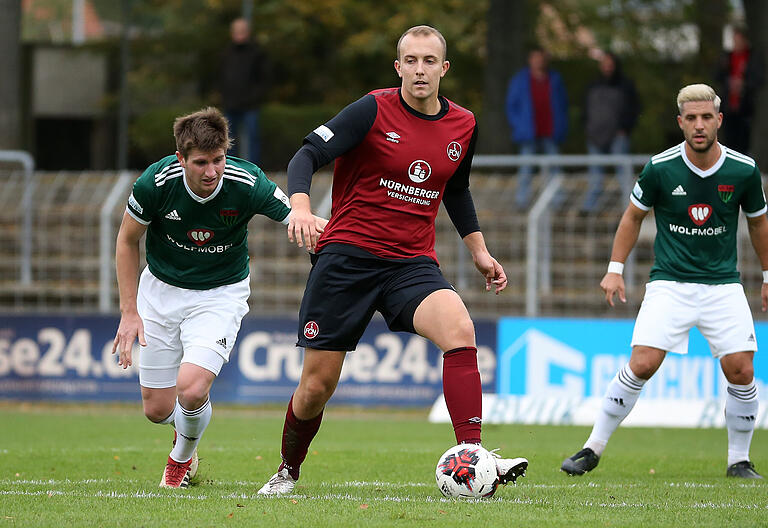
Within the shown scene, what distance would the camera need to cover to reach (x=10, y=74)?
808 inches

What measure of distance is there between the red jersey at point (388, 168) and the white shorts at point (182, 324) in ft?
2.76

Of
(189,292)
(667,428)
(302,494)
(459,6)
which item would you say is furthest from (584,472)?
(459,6)

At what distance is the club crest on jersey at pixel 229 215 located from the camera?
7.29 metres

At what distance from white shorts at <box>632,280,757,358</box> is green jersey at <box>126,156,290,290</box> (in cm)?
268

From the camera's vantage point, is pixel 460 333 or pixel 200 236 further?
pixel 200 236

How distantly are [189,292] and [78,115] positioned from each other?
787 inches

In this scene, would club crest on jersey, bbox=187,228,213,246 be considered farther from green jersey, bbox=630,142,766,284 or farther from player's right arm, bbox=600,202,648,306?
green jersey, bbox=630,142,766,284

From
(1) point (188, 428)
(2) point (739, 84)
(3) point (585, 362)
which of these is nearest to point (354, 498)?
(1) point (188, 428)

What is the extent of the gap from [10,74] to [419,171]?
15236 millimetres

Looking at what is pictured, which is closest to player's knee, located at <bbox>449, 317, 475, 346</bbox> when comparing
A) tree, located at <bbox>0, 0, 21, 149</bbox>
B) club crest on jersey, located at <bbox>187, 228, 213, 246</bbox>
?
club crest on jersey, located at <bbox>187, 228, 213, 246</bbox>

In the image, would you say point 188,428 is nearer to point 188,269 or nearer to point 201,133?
point 188,269

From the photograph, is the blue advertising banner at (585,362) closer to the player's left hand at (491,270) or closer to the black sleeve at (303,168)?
the player's left hand at (491,270)

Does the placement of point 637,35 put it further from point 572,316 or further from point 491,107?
point 572,316

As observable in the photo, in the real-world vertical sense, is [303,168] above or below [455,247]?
above
